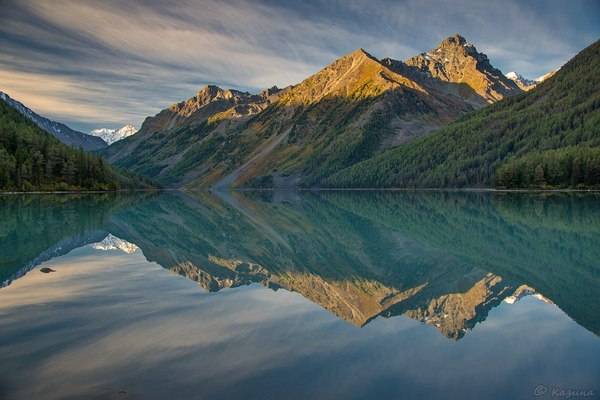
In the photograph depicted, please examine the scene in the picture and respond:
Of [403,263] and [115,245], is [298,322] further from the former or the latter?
[115,245]

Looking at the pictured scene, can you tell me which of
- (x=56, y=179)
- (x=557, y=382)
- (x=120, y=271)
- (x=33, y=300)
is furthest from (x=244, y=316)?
(x=56, y=179)

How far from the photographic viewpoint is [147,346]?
49.4ft

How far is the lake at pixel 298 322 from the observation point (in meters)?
12.4

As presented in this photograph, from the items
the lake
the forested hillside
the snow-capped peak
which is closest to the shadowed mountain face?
the lake

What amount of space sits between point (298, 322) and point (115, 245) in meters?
27.7

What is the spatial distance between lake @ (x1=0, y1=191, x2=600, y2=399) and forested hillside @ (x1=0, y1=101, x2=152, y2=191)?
126 metres

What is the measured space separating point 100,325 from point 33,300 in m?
5.84

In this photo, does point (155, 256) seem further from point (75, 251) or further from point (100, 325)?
point (100, 325)

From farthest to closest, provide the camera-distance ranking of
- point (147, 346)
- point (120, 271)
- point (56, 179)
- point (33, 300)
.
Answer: point (56, 179) → point (120, 271) → point (33, 300) → point (147, 346)

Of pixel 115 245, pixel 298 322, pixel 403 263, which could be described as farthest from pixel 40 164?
pixel 298 322

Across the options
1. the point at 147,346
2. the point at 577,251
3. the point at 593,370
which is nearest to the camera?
the point at 593,370

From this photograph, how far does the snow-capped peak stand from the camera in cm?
3901

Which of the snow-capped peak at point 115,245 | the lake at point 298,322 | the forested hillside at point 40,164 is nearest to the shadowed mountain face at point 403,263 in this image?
the lake at point 298,322

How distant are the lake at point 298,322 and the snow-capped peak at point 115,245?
532mm
